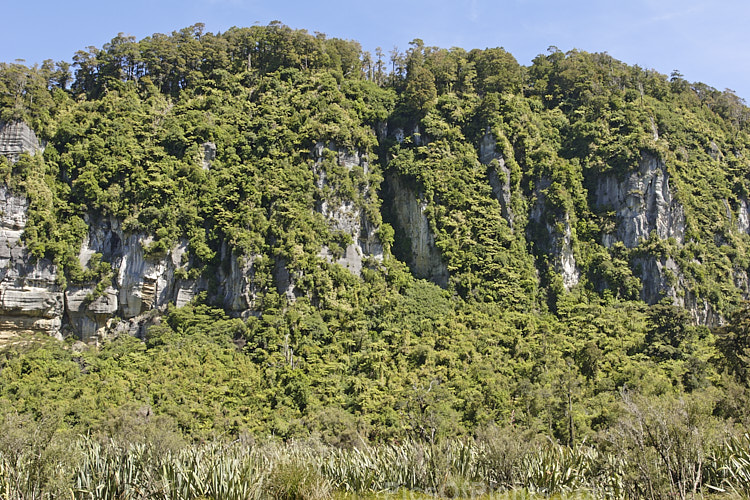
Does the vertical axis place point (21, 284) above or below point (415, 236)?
below

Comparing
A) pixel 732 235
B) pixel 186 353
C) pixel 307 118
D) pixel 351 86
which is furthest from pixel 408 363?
pixel 732 235

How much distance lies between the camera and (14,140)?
57094 millimetres

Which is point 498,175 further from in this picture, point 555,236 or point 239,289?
point 239,289

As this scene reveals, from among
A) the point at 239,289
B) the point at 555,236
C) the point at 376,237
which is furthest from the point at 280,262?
the point at 555,236

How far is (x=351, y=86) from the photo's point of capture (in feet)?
234

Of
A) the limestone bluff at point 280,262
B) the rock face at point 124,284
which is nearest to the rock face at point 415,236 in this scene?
the limestone bluff at point 280,262

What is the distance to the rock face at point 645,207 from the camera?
63500 mm

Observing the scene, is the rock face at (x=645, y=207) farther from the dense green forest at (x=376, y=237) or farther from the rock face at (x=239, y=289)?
the rock face at (x=239, y=289)

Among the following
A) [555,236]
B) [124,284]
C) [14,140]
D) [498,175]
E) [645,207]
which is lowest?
[124,284]

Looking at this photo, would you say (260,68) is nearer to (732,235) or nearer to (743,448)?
(732,235)

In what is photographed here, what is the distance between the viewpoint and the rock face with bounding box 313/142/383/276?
196ft

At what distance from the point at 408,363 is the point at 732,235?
131 ft

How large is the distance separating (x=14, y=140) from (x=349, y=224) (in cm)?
2981

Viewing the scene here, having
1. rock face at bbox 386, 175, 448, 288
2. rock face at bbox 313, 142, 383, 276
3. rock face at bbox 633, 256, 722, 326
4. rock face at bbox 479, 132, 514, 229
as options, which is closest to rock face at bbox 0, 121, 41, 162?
rock face at bbox 313, 142, 383, 276
